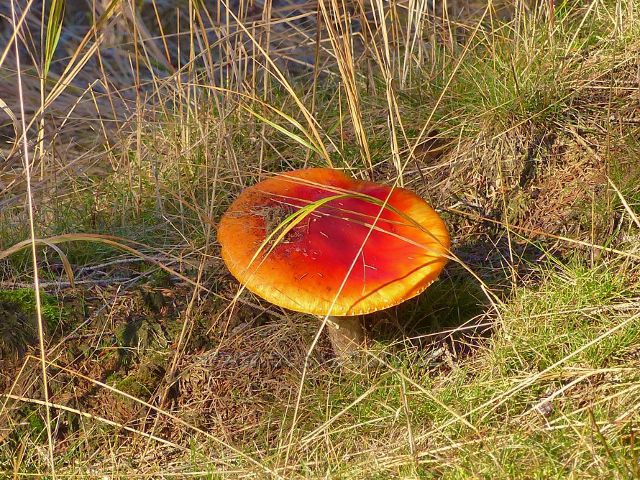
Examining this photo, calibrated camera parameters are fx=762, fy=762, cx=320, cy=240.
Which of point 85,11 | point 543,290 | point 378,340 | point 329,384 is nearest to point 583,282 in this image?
point 543,290

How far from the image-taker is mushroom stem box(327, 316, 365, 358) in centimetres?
238

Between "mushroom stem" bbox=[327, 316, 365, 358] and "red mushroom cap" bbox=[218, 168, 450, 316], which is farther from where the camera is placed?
"mushroom stem" bbox=[327, 316, 365, 358]

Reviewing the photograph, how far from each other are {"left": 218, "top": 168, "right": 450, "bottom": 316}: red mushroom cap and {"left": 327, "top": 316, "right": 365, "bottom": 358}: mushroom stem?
34 cm

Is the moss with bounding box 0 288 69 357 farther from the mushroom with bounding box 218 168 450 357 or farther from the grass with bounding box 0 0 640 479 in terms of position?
the mushroom with bounding box 218 168 450 357

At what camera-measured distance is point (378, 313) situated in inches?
101

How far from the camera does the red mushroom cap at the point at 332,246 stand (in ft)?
6.55

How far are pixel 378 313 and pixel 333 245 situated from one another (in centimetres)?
52

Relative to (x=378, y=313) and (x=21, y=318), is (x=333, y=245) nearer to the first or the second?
(x=378, y=313)

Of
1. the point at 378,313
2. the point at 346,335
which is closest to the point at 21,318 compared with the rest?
the point at 346,335

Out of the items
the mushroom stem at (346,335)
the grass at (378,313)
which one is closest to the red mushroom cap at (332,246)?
the grass at (378,313)

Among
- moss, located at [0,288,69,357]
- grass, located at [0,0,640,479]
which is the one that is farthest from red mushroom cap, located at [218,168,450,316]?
moss, located at [0,288,69,357]

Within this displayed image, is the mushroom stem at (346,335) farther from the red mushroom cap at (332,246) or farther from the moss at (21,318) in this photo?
the moss at (21,318)

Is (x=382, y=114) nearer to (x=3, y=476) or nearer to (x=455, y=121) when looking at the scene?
(x=455, y=121)

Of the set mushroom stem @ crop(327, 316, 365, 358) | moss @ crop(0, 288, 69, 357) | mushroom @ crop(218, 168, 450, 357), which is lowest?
mushroom stem @ crop(327, 316, 365, 358)
